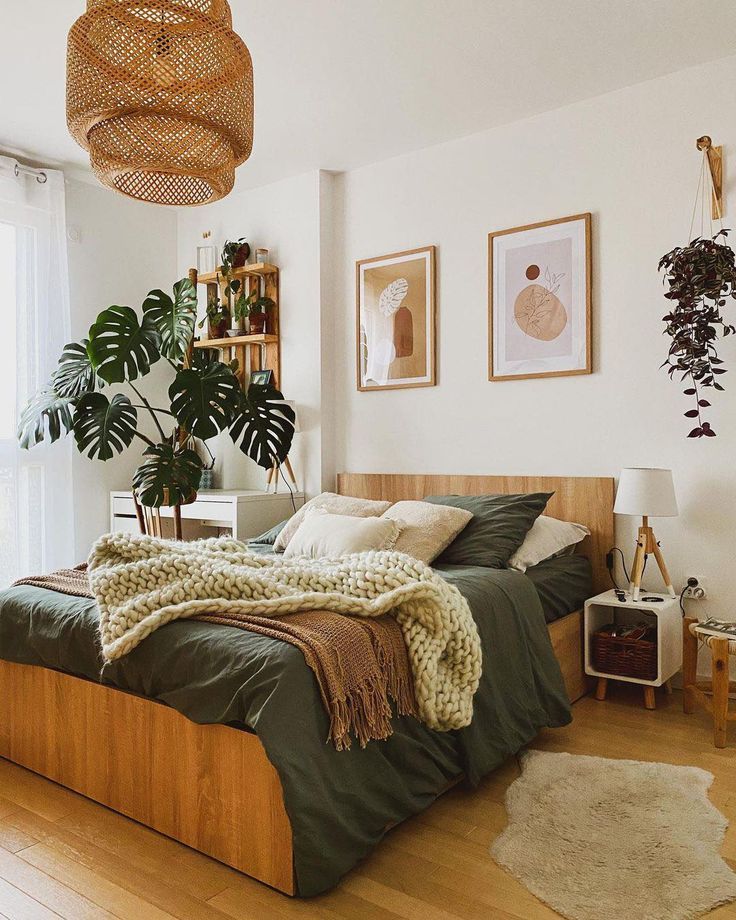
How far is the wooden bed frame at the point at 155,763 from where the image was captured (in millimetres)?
1807

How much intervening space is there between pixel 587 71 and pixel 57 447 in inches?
124

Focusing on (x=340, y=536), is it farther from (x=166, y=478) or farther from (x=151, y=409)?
(x=151, y=409)

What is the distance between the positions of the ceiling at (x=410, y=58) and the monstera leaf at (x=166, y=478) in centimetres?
164

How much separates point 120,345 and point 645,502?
100 inches

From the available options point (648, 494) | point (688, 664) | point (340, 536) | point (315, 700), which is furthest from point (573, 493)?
point (315, 700)

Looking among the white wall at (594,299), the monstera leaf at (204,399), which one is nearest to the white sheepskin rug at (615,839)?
the white wall at (594,299)

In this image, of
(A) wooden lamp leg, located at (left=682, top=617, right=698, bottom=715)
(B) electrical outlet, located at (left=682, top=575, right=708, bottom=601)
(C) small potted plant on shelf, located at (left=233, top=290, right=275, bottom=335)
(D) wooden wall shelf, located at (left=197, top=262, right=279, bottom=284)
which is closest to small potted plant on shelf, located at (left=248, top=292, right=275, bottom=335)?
(C) small potted plant on shelf, located at (left=233, top=290, right=275, bottom=335)

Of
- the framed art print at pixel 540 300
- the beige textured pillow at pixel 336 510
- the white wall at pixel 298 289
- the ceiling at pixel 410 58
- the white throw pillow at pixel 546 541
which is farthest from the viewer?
the white wall at pixel 298 289

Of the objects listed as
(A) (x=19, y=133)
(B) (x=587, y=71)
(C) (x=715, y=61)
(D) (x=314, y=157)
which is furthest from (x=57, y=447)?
(C) (x=715, y=61)

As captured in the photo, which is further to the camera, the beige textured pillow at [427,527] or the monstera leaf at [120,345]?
the monstera leaf at [120,345]

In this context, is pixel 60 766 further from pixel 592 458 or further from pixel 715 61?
pixel 715 61

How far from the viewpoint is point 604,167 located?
3406mm

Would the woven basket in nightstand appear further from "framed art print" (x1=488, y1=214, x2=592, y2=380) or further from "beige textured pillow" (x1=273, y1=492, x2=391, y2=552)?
"framed art print" (x1=488, y1=214, x2=592, y2=380)

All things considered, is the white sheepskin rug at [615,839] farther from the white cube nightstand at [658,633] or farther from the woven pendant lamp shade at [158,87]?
the woven pendant lamp shade at [158,87]
